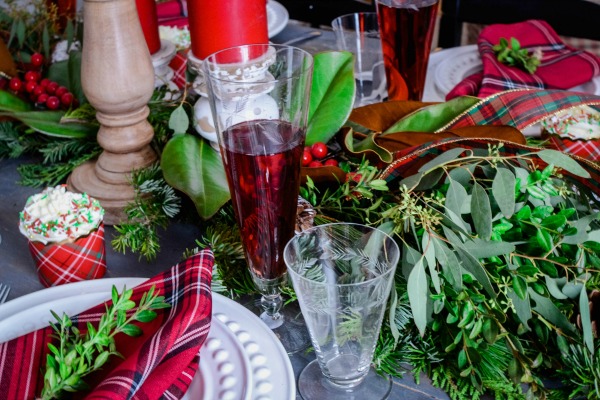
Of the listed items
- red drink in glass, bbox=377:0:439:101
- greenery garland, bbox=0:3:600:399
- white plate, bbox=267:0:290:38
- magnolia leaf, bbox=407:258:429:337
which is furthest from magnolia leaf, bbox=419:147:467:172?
white plate, bbox=267:0:290:38

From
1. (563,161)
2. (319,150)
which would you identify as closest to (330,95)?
(319,150)

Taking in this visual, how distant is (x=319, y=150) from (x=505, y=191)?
259 mm

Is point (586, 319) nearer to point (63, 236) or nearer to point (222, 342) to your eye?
point (222, 342)

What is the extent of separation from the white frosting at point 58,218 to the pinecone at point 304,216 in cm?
21

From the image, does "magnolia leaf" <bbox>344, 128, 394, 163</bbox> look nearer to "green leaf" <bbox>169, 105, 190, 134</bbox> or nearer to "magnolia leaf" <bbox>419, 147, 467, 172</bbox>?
"magnolia leaf" <bbox>419, 147, 467, 172</bbox>

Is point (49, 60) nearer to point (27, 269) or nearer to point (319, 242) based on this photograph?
point (27, 269)

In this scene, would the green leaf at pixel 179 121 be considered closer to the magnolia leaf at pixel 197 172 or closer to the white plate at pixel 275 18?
the magnolia leaf at pixel 197 172

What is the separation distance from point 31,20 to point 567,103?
96 centimetres

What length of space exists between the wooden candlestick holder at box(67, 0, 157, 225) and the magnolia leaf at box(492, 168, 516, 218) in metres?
0.43

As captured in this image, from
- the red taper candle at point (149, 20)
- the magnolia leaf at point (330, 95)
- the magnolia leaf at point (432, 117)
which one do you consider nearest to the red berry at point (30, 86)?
the red taper candle at point (149, 20)

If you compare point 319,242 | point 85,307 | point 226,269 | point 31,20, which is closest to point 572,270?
point 319,242

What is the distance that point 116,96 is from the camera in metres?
0.82

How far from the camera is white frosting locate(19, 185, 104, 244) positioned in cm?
72

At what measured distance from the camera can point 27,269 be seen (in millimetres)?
780
